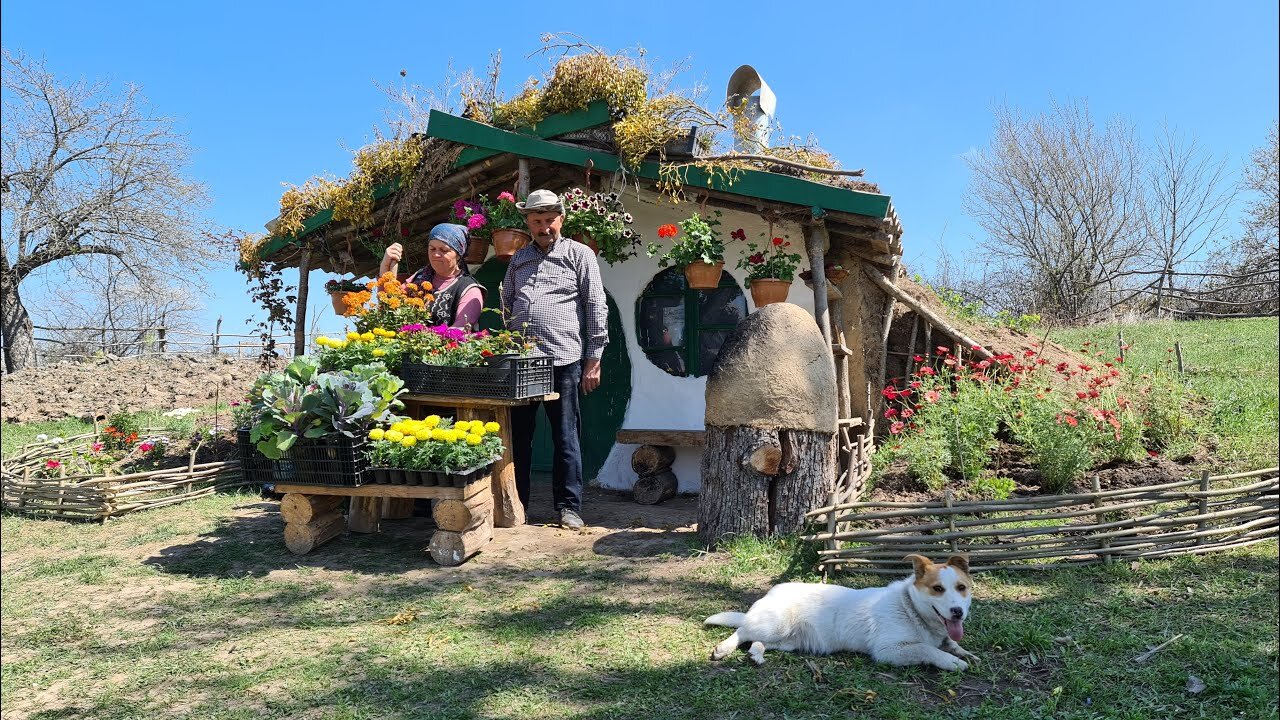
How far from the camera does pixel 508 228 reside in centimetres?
586

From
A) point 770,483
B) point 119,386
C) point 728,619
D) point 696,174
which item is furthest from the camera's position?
point 119,386

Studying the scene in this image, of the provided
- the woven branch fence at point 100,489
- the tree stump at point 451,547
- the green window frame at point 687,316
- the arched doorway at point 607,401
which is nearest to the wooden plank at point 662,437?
the arched doorway at point 607,401

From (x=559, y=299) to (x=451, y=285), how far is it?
865 mm

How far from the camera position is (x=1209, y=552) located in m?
3.88

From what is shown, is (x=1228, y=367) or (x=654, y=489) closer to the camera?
(x=654, y=489)

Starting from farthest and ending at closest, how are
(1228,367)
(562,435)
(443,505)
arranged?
(1228,367) → (562,435) → (443,505)

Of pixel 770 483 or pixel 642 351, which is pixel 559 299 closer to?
pixel 642 351

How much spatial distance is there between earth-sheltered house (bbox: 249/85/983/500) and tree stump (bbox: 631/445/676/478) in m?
0.12

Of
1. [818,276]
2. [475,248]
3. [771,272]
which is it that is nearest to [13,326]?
[475,248]

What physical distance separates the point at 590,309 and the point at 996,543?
→ 304cm

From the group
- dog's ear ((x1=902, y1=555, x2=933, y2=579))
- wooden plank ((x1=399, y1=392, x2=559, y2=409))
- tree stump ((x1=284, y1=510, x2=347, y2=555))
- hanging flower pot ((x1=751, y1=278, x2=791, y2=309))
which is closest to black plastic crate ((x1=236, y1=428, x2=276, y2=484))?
tree stump ((x1=284, y1=510, x2=347, y2=555))

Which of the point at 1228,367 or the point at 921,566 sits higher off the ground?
the point at 1228,367

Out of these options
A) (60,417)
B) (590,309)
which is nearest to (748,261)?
(590,309)

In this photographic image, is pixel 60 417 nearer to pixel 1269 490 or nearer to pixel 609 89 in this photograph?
pixel 609 89
